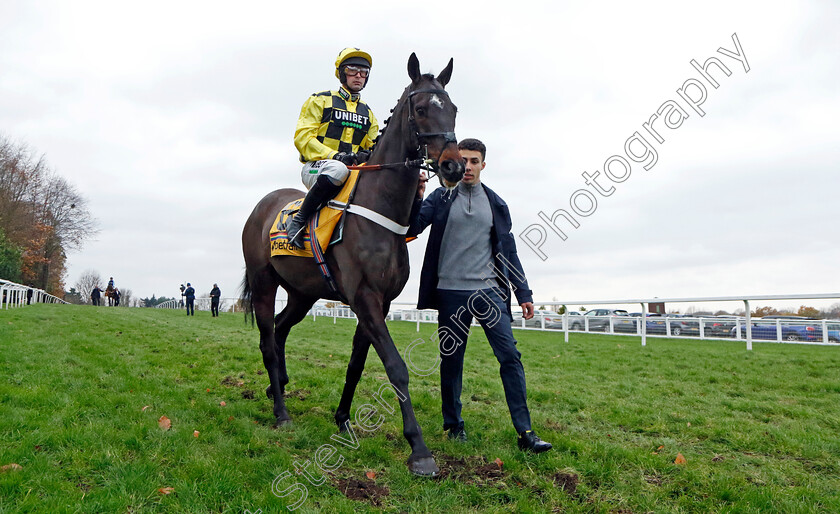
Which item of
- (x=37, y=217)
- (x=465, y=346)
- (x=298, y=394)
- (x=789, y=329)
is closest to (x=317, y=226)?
(x=465, y=346)

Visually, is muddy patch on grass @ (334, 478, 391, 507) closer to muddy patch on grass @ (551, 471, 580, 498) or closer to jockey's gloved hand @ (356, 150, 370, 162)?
muddy patch on grass @ (551, 471, 580, 498)

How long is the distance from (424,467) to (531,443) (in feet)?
3.17

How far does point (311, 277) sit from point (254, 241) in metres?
1.48

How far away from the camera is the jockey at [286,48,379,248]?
14.5ft

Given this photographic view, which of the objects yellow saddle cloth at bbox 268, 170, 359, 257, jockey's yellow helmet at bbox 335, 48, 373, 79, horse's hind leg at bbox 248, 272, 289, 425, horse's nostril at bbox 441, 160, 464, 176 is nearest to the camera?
horse's nostril at bbox 441, 160, 464, 176

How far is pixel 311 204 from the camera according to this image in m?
4.38

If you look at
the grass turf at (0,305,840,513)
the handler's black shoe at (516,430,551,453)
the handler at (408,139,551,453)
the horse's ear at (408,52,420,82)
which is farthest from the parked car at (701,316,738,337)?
the horse's ear at (408,52,420,82)

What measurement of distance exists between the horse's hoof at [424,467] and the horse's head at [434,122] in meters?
1.95

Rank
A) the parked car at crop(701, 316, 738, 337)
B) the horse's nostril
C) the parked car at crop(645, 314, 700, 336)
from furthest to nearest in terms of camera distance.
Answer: the parked car at crop(645, 314, 700, 336), the parked car at crop(701, 316, 738, 337), the horse's nostril

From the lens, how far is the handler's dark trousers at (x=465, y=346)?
409 cm

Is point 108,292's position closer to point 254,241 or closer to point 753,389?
point 254,241

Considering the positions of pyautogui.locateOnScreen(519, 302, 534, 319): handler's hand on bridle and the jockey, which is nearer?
pyautogui.locateOnScreen(519, 302, 534, 319): handler's hand on bridle

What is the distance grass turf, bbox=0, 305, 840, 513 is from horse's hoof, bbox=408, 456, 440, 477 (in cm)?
10

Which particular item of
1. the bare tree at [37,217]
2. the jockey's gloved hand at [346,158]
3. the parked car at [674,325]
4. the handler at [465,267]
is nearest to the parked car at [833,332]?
the parked car at [674,325]
